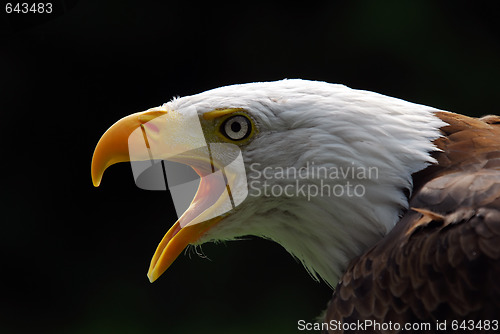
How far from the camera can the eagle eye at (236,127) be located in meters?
1.85

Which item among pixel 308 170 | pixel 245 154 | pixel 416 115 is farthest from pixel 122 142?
pixel 416 115

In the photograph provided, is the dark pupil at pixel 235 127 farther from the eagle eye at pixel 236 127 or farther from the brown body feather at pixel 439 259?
the brown body feather at pixel 439 259

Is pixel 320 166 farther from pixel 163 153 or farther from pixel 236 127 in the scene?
pixel 163 153

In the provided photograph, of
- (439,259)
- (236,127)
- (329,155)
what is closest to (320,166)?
(329,155)

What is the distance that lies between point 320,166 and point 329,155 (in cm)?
4

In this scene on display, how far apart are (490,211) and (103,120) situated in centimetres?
325

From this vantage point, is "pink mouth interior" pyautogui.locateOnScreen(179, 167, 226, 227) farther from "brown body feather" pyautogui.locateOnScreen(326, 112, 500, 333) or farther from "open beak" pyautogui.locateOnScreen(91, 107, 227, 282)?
"brown body feather" pyautogui.locateOnScreen(326, 112, 500, 333)

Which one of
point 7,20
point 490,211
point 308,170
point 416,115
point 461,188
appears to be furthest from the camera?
point 7,20

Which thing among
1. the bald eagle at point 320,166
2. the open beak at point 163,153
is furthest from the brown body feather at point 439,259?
the open beak at point 163,153

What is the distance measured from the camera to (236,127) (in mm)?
1859

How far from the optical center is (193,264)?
4.48 m

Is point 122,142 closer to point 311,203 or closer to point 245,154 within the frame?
point 245,154

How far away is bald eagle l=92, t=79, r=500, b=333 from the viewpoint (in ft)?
5.74

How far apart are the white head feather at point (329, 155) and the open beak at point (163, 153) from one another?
0.05 metres
